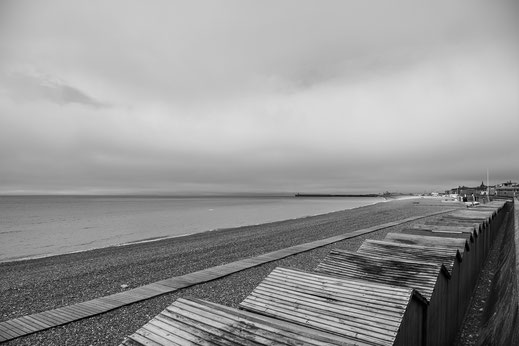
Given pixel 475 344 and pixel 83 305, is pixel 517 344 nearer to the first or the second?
pixel 475 344

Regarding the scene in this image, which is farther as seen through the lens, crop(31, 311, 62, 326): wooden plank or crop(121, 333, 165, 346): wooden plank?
crop(31, 311, 62, 326): wooden plank

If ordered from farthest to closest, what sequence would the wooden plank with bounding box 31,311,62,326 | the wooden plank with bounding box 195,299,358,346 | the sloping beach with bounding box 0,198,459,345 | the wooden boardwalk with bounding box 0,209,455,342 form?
the wooden plank with bounding box 31,311,62,326
the wooden boardwalk with bounding box 0,209,455,342
the sloping beach with bounding box 0,198,459,345
the wooden plank with bounding box 195,299,358,346

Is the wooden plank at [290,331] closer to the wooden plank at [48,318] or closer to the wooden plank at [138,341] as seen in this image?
the wooden plank at [138,341]

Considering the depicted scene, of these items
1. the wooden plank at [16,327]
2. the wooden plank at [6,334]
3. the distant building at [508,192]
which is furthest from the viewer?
the distant building at [508,192]

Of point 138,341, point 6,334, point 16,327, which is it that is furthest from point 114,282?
point 138,341

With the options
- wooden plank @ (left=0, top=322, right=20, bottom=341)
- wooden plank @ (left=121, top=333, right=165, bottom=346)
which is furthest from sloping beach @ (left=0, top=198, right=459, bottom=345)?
wooden plank @ (left=121, top=333, right=165, bottom=346)

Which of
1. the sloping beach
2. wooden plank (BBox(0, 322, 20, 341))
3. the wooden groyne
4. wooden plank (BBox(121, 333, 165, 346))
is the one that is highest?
the wooden groyne

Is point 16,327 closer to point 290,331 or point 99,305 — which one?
point 99,305

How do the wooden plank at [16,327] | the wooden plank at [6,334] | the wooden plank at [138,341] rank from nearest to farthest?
the wooden plank at [138,341] < the wooden plank at [6,334] < the wooden plank at [16,327]

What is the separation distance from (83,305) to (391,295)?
8.08 metres

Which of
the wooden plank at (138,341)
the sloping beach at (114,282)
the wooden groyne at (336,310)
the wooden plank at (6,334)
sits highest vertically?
the wooden groyne at (336,310)

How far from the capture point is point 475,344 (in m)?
6.38

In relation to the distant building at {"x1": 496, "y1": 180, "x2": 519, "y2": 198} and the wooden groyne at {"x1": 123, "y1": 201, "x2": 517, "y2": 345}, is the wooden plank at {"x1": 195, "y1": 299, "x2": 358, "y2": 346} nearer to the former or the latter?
the wooden groyne at {"x1": 123, "y1": 201, "x2": 517, "y2": 345}

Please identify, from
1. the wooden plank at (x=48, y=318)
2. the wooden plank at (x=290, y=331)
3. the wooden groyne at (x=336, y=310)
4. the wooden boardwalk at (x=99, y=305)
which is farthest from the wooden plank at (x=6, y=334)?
the wooden plank at (x=290, y=331)
